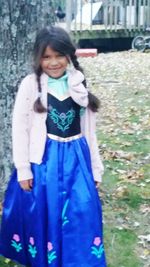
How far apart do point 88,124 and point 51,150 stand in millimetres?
306

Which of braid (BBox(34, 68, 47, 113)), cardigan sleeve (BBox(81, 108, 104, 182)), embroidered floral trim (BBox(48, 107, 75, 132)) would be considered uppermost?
braid (BBox(34, 68, 47, 113))

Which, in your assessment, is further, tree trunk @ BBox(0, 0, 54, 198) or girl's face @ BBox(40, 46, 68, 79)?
tree trunk @ BBox(0, 0, 54, 198)

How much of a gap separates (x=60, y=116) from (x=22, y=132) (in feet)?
0.76

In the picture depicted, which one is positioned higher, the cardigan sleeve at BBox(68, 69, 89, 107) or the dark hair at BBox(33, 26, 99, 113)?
the dark hair at BBox(33, 26, 99, 113)

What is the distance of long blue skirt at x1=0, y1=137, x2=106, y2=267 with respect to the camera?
3.19 m

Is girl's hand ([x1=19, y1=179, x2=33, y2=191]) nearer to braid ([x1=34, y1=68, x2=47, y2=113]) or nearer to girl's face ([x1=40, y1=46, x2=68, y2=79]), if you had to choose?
braid ([x1=34, y1=68, x2=47, y2=113])

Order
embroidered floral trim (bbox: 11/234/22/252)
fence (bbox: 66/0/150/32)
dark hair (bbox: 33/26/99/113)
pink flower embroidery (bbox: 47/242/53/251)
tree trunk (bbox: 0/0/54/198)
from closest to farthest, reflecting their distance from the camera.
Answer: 1. dark hair (bbox: 33/26/99/113)
2. pink flower embroidery (bbox: 47/242/53/251)
3. embroidered floral trim (bbox: 11/234/22/252)
4. tree trunk (bbox: 0/0/54/198)
5. fence (bbox: 66/0/150/32)

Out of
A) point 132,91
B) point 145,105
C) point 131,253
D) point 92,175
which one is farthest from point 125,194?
point 132,91

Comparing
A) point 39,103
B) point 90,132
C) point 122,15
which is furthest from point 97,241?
point 122,15

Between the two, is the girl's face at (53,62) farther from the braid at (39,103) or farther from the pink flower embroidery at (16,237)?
the pink flower embroidery at (16,237)

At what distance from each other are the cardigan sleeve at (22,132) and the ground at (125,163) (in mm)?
944

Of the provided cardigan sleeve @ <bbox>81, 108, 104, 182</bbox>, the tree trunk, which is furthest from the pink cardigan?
the tree trunk

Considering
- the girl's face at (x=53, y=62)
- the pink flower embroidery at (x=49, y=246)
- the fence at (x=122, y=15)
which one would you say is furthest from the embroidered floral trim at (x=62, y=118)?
the fence at (x=122, y=15)

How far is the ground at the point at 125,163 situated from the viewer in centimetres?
412
